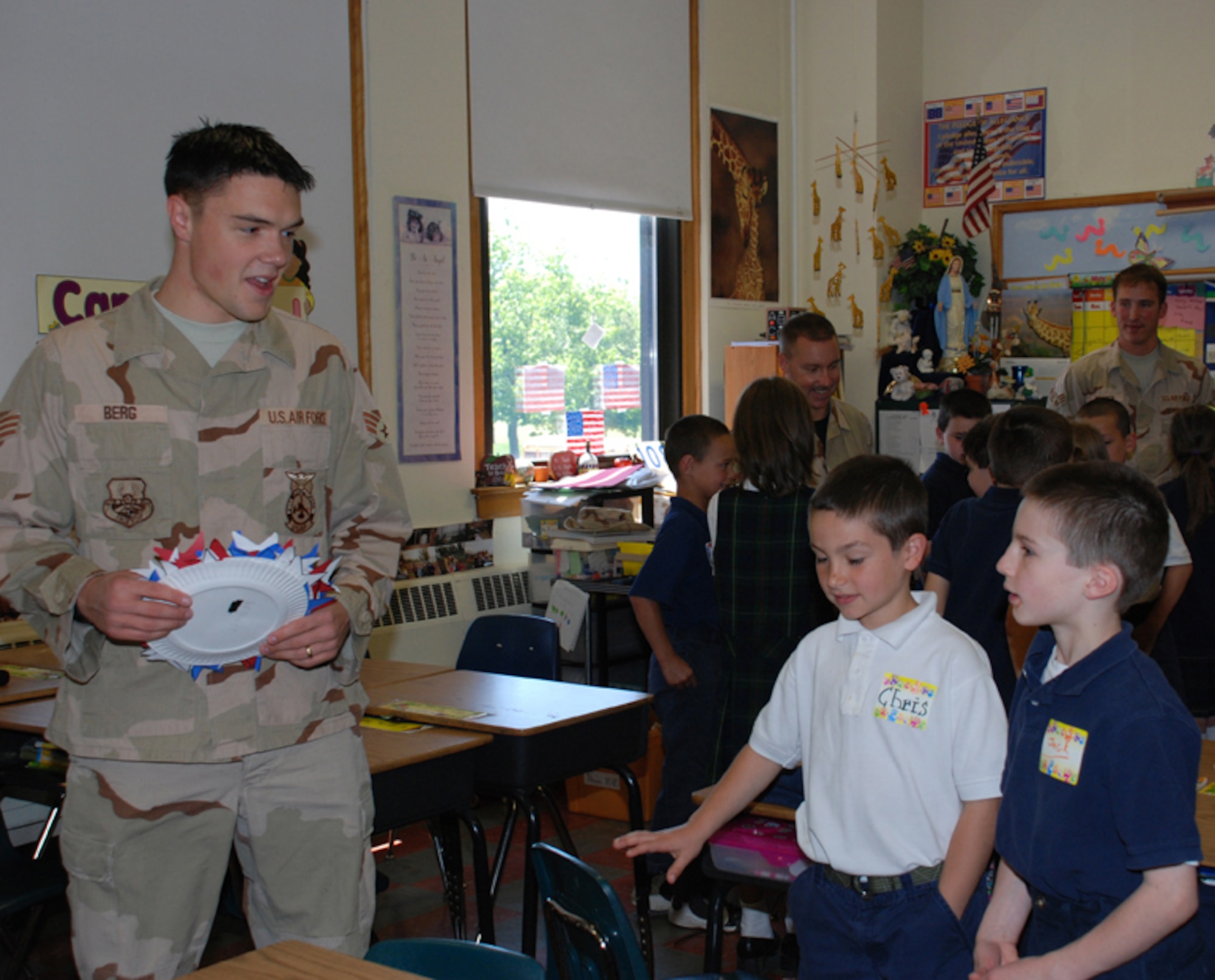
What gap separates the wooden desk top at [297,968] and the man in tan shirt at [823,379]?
2.67 m

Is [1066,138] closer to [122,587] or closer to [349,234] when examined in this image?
[349,234]

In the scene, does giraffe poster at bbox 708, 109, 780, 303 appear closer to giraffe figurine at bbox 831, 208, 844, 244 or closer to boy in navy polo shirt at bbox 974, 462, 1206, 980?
giraffe figurine at bbox 831, 208, 844, 244

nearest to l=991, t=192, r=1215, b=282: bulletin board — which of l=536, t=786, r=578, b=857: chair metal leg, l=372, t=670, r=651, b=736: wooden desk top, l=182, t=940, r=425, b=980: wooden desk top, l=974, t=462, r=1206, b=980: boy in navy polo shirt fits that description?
l=372, t=670, r=651, b=736: wooden desk top

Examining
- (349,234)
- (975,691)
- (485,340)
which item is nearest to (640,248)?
(485,340)

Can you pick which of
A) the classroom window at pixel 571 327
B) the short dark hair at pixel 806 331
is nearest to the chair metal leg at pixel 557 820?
the short dark hair at pixel 806 331

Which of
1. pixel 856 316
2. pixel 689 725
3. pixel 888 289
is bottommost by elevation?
pixel 689 725

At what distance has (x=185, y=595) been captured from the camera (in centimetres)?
168

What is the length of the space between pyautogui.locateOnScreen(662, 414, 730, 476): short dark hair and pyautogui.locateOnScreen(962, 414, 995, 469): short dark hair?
2.34 feet

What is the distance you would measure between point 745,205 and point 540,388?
5.81 feet

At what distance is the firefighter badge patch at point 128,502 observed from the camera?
1.81 meters

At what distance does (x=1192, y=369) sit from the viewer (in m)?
4.91

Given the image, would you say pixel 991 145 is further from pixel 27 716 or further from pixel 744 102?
pixel 27 716

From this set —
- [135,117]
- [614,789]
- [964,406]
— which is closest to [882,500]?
[964,406]

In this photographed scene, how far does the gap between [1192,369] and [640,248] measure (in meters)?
2.75
